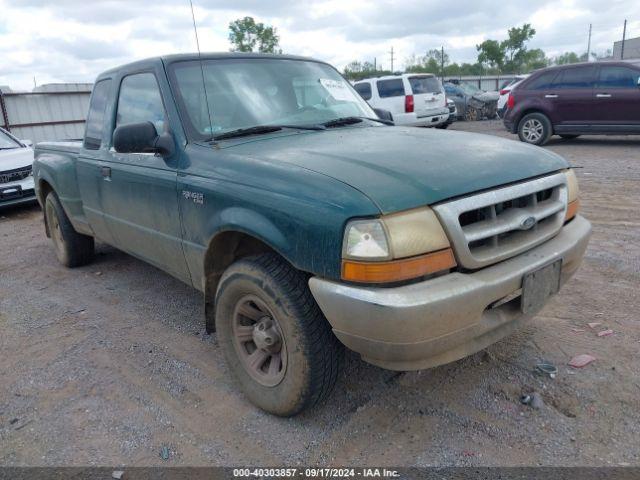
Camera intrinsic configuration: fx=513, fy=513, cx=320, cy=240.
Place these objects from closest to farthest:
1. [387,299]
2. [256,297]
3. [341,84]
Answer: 1. [387,299]
2. [256,297]
3. [341,84]

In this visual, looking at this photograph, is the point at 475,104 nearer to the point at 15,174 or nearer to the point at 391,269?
the point at 15,174

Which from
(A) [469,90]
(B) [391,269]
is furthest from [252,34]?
(B) [391,269]

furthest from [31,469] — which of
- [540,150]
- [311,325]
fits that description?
[540,150]

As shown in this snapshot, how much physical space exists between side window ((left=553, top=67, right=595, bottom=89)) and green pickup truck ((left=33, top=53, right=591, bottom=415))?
9132 millimetres

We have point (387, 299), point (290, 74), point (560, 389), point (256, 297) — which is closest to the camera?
point (387, 299)

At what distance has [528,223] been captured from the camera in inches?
95.5

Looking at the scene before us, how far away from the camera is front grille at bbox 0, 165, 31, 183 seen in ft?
27.3

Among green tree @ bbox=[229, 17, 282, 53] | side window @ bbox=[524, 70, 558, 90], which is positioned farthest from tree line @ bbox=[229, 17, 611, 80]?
side window @ bbox=[524, 70, 558, 90]

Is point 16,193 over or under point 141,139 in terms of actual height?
under

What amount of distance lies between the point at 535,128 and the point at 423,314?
1079 centimetres

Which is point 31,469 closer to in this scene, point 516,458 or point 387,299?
point 387,299

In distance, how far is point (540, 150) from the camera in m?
2.93

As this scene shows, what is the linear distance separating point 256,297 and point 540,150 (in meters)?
1.81

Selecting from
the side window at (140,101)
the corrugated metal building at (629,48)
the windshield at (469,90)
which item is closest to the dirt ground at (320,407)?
the side window at (140,101)
